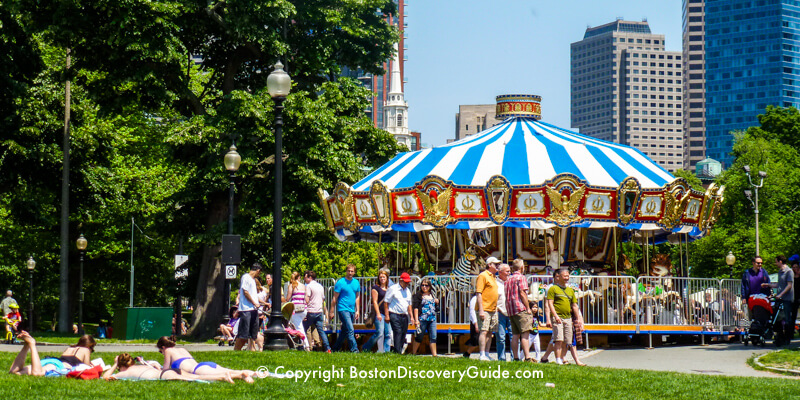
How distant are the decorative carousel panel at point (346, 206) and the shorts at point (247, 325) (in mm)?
8406

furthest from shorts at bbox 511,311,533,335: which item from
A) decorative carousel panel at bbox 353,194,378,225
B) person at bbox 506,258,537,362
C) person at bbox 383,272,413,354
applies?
decorative carousel panel at bbox 353,194,378,225

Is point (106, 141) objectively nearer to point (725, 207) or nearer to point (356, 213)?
point (356, 213)

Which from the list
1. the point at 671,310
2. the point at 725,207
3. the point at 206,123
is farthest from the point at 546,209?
the point at 725,207

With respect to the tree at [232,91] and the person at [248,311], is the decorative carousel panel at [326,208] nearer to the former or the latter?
the tree at [232,91]

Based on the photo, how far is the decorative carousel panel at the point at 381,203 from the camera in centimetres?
2611

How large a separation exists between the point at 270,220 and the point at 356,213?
4513 mm

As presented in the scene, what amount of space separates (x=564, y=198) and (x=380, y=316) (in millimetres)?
6925

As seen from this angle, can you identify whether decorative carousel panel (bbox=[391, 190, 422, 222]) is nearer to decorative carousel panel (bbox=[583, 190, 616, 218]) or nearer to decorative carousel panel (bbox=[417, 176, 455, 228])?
decorative carousel panel (bbox=[417, 176, 455, 228])

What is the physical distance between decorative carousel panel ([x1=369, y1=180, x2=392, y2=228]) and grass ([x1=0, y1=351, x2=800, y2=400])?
10.4 meters

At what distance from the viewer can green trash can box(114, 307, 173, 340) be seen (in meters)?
30.8

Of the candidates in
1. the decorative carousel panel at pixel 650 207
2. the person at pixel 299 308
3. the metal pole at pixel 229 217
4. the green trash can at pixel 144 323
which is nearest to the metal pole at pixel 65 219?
the green trash can at pixel 144 323

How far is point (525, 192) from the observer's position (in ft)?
81.9

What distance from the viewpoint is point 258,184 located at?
3206cm

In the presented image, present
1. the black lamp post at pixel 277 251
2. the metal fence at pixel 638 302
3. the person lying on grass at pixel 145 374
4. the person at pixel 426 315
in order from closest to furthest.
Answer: the person lying on grass at pixel 145 374 < the black lamp post at pixel 277 251 < the person at pixel 426 315 < the metal fence at pixel 638 302
